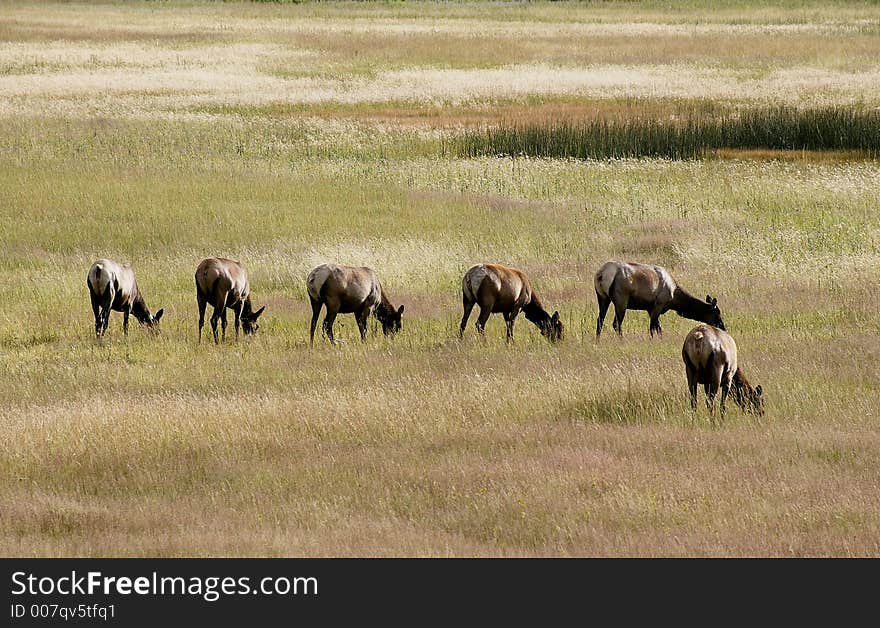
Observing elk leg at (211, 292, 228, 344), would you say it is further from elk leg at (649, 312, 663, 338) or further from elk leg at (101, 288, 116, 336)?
elk leg at (649, 312, 663, 338)

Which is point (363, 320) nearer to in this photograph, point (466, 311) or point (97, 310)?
point (466, 311)

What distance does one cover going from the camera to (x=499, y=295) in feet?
53.7

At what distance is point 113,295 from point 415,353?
417 cm

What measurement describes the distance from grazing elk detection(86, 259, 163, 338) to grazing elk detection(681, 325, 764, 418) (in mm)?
8033

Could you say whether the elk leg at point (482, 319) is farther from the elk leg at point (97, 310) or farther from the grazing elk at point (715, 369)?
the elk leg at point (97, 310)

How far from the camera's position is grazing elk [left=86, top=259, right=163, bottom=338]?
1647cm

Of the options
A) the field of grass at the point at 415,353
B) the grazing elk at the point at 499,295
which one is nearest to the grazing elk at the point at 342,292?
the field of grass at the point at 415,353


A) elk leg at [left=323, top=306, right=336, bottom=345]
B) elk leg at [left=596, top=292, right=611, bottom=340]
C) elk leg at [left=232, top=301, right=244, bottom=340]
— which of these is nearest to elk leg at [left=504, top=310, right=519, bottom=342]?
elk leg at [left=596, top=292, right=611, bottom=340]

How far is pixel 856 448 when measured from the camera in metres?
11.2

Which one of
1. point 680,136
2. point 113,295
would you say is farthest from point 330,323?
point 680,136

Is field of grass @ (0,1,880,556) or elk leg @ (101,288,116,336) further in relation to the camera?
elk leg @ (101,288,116,336)

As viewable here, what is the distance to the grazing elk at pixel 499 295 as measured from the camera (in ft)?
53.4

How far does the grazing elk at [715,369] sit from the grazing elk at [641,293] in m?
3.52

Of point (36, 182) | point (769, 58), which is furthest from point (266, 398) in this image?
point (769, 58)
